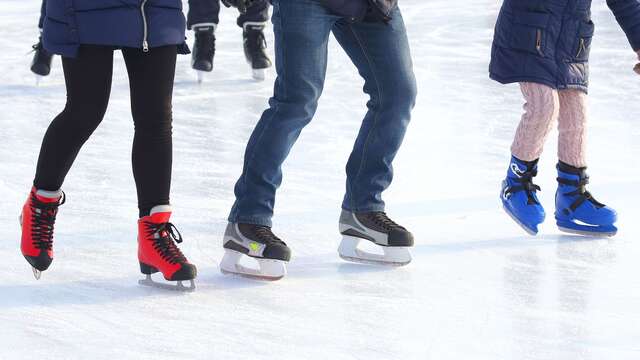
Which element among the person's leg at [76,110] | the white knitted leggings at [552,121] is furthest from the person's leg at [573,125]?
the person's leg at [76,110]

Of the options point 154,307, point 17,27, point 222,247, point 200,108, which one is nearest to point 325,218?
point 222,247

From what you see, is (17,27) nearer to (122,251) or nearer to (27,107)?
(27,107)

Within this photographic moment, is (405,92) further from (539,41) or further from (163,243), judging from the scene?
(163,243)

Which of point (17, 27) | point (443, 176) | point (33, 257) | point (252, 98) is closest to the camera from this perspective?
point (33, 257)

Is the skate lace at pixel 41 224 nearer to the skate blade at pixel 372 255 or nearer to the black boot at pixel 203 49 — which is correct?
the skate blade at pixel 372 255

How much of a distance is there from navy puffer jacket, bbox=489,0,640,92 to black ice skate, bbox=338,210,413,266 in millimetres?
621

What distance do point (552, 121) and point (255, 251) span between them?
1.03 metres

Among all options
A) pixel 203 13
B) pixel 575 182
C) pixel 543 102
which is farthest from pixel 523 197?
pixel 203 13

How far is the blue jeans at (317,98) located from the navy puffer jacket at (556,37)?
0.49m

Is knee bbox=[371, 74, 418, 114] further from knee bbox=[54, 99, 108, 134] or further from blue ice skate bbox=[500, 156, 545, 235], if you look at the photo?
knee bbox=[54, 99, 108, 134]

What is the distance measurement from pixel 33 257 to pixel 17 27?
618 cm

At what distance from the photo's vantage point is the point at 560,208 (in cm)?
384

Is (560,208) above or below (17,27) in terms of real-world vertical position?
above

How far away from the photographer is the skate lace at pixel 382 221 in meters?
3.45
